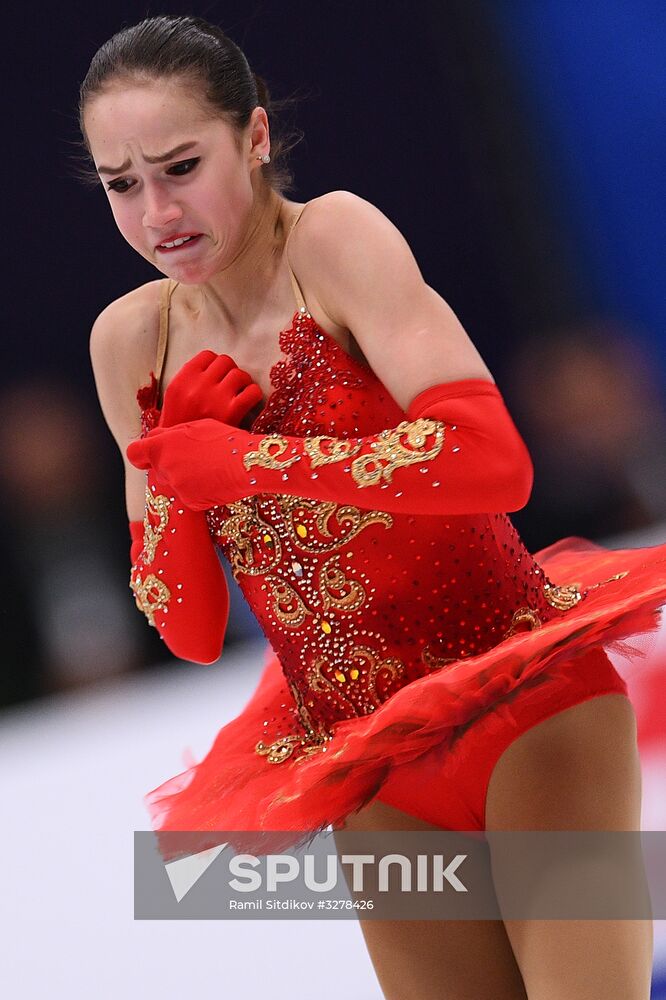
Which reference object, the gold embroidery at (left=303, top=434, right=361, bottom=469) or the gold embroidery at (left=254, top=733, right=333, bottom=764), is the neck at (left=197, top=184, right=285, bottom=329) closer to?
the gold embroidery at (left=303, top=434, right=361, bottom=469)

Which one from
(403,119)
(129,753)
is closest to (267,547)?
(129,753)

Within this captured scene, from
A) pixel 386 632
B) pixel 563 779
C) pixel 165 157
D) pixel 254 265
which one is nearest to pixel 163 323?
pixel 254 265

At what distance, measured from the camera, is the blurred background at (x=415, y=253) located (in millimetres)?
3869

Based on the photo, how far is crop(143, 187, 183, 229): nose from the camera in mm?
1539

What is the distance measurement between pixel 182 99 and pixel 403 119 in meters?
2.70

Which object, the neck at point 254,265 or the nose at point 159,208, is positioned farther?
the neck at point 254,265

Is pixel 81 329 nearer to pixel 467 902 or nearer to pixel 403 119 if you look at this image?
pixel 403 119

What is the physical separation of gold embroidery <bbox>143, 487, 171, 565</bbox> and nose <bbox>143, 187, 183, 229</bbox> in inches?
14.6

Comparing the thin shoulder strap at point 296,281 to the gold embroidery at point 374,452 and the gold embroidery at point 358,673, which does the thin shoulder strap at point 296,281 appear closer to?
the gold embroidery at point 374,452

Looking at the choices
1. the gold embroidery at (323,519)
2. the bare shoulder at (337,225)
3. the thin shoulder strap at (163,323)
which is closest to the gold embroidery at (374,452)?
the gold embroidery at (323,519)

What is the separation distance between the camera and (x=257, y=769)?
1.72 metres

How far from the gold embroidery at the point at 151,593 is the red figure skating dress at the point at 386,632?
0.12 metres

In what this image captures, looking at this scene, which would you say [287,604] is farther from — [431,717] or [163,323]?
[163,323]

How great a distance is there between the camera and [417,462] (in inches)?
56.6
